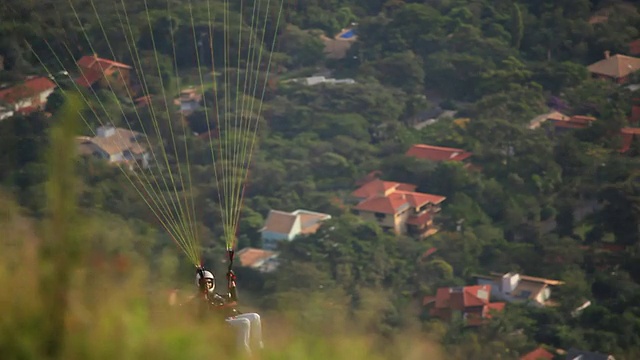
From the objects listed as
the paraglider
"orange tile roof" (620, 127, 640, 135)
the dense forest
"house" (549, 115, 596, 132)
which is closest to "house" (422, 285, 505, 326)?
the dense forest

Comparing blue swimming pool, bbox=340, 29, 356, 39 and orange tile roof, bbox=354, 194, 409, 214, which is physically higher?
orange tile roof, bbox=354, 194, 409, 214

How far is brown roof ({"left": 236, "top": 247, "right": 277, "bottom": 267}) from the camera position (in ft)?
45.0

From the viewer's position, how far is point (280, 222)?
15.0m

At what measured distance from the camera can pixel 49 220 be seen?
5.34ft

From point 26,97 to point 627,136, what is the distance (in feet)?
28.6

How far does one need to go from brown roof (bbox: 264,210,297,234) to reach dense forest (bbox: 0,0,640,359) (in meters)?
0.23

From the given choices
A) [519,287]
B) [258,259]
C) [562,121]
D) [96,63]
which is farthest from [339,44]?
[519,287]

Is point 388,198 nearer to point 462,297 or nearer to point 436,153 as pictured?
point 436,153

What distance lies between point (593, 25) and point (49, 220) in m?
22.3

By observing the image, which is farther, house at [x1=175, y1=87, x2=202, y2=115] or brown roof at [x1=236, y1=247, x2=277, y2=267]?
house at [x1=175, y1=87, x2=202, y2=115]

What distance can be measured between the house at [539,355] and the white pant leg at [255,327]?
30.2 feet

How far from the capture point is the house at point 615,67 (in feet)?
68.8

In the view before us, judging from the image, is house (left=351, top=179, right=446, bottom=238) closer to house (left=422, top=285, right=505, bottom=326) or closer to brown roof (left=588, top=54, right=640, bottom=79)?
house (left=422, top=285, right=505, bottom=326)

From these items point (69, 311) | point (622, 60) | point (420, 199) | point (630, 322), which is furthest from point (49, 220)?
point (622, 60)
